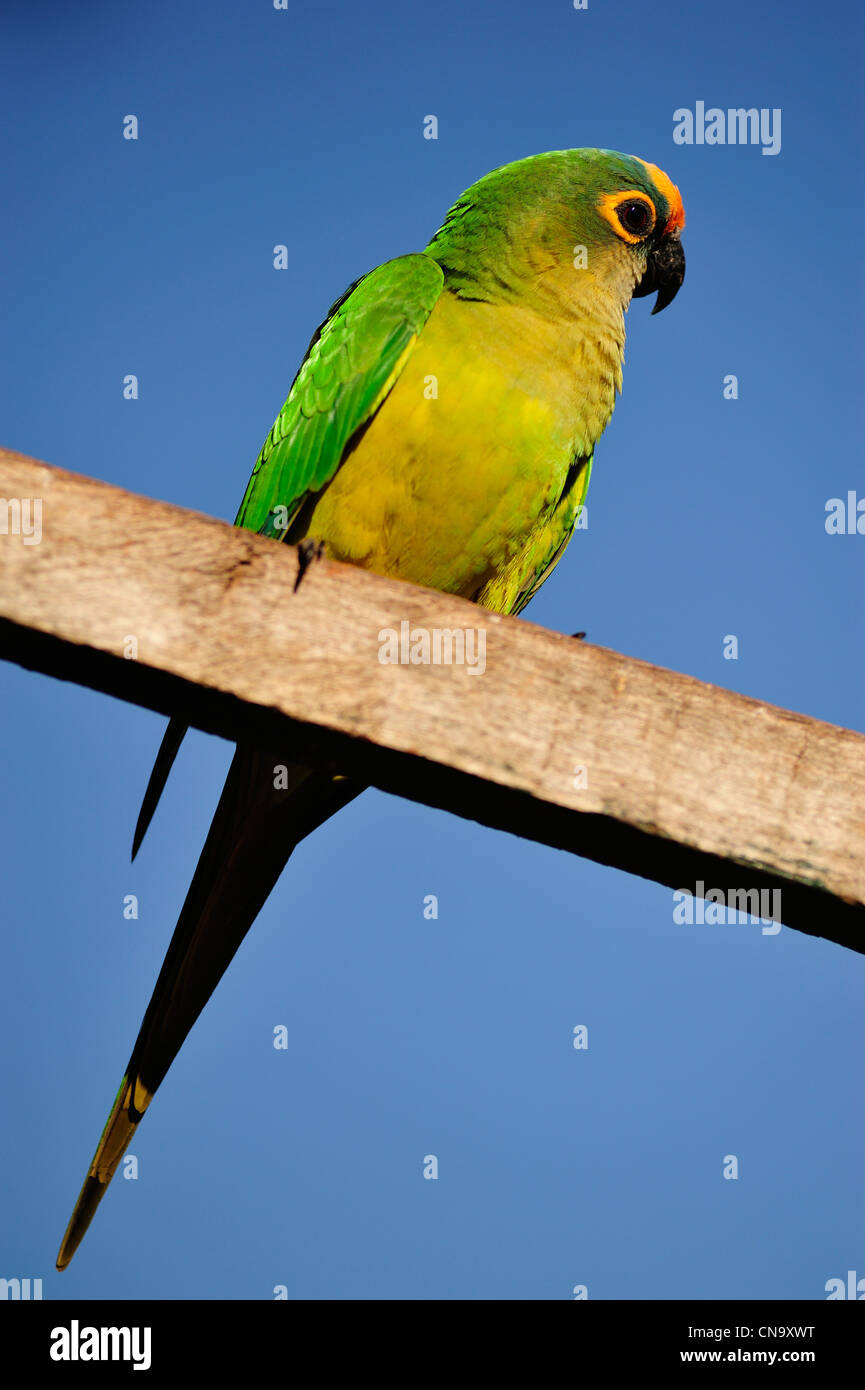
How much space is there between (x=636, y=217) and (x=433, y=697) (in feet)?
10.6

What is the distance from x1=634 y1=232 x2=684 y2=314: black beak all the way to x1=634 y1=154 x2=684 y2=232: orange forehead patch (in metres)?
0.05

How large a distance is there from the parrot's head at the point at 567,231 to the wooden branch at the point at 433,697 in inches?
86.9

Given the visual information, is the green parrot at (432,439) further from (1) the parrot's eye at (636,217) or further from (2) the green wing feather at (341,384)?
(1) the parrot's eye at (636,217)

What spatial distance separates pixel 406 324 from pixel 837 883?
2.33 m

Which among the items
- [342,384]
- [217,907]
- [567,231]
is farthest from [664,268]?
[217,907]

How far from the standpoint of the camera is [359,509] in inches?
116

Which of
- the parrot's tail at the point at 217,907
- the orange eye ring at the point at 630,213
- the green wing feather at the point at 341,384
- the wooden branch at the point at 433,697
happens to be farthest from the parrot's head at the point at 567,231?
the wooden branch at the point at 433,697

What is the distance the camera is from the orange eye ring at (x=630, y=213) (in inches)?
147

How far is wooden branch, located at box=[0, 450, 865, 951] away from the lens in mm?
1315

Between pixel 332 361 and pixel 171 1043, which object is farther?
pixel 332 361

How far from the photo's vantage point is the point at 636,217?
3.84m

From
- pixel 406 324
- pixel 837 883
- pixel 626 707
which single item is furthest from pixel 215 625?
pixel 406 324
